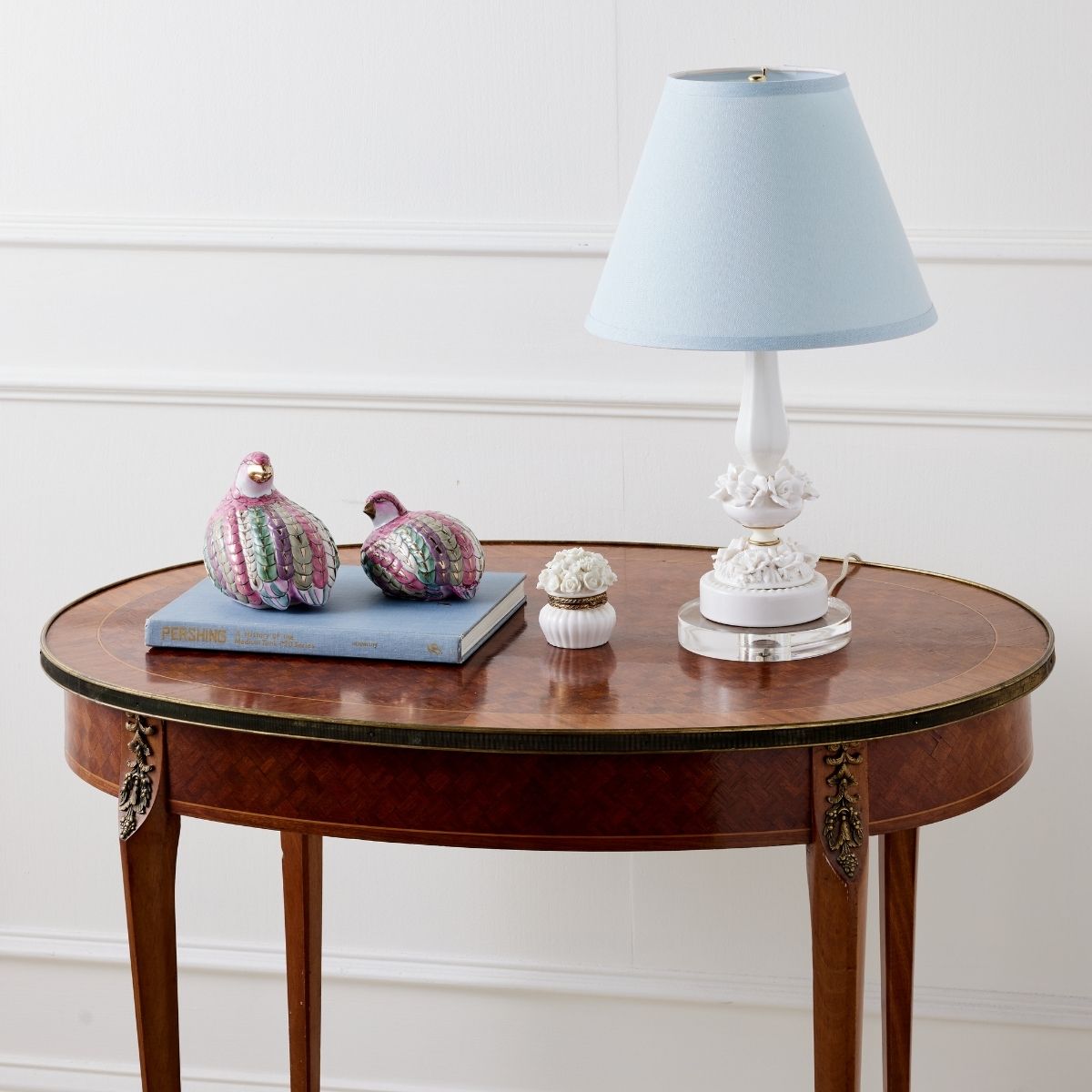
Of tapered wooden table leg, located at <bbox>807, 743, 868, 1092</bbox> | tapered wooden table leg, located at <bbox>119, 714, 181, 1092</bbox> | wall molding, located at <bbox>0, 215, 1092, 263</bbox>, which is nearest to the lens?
tapered wooden table leg, located at <bbox>807, 743, 868, 1092</bbox>

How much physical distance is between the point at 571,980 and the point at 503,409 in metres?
0.82

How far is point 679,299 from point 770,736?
39 cm

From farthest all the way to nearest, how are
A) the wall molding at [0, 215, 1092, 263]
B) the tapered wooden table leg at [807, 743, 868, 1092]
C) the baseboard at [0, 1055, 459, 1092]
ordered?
1. the baseboard at [0, 1055, 459, 1092]
2. the wall molding at [0, 215, 1092, 263]
3. the tapered wooden table leg at [807, 743, 868, 1092]

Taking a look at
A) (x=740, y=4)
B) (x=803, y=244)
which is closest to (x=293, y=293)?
(x=740, y=4)

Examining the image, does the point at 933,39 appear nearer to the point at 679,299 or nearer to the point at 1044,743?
the point at 679,299

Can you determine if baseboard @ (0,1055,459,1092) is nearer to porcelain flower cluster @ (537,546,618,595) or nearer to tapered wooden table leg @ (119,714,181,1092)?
tapered wooden table leg @ (119,714,181,1092)

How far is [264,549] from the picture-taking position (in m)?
1.54

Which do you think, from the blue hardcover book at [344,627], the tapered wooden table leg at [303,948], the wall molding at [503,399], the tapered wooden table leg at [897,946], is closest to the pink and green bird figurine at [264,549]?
the blue hardcover book at [344,627]

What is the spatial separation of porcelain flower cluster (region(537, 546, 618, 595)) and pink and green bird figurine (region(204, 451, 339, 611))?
0.22 meters

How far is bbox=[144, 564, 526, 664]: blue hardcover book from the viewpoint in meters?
1.50

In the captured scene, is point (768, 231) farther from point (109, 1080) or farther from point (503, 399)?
point (109, 1080)

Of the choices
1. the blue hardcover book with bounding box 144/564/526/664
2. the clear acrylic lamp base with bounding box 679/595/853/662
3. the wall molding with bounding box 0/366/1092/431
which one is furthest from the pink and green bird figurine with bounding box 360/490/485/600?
the wall molding with bounding box 0/366/1092/431

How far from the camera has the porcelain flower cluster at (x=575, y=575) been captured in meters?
1.52

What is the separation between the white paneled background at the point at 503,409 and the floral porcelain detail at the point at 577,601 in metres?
0.61
